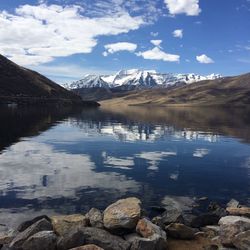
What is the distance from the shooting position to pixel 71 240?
967 inches

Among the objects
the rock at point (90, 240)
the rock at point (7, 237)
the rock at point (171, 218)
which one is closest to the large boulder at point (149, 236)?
the rock at point (90, 240)

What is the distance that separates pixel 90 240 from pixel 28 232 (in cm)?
373

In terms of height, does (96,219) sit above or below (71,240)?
above

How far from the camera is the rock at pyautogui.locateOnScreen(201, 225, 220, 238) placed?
96.1 feet

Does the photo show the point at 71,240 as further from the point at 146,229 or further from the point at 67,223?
the point at 146,229

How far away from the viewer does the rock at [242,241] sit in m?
23.9

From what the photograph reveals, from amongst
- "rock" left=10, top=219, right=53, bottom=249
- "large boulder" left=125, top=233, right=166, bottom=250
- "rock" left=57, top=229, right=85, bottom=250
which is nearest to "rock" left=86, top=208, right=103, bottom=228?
"large boulder" left=125, top=233, right=166, bottom=250

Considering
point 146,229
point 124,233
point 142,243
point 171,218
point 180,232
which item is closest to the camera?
point 142,243

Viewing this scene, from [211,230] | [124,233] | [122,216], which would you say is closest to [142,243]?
[124,233]

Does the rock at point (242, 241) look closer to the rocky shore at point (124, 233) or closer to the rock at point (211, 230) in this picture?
the rocky shore at point (124, 233)

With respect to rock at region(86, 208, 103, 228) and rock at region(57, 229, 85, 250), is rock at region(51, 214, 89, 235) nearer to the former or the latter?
rock at region(86, 208, 103, 228)

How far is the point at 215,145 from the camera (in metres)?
81.6

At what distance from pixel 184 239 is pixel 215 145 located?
54.8 metres

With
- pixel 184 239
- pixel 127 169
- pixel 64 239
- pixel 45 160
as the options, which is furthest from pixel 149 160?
pixel 64 239
